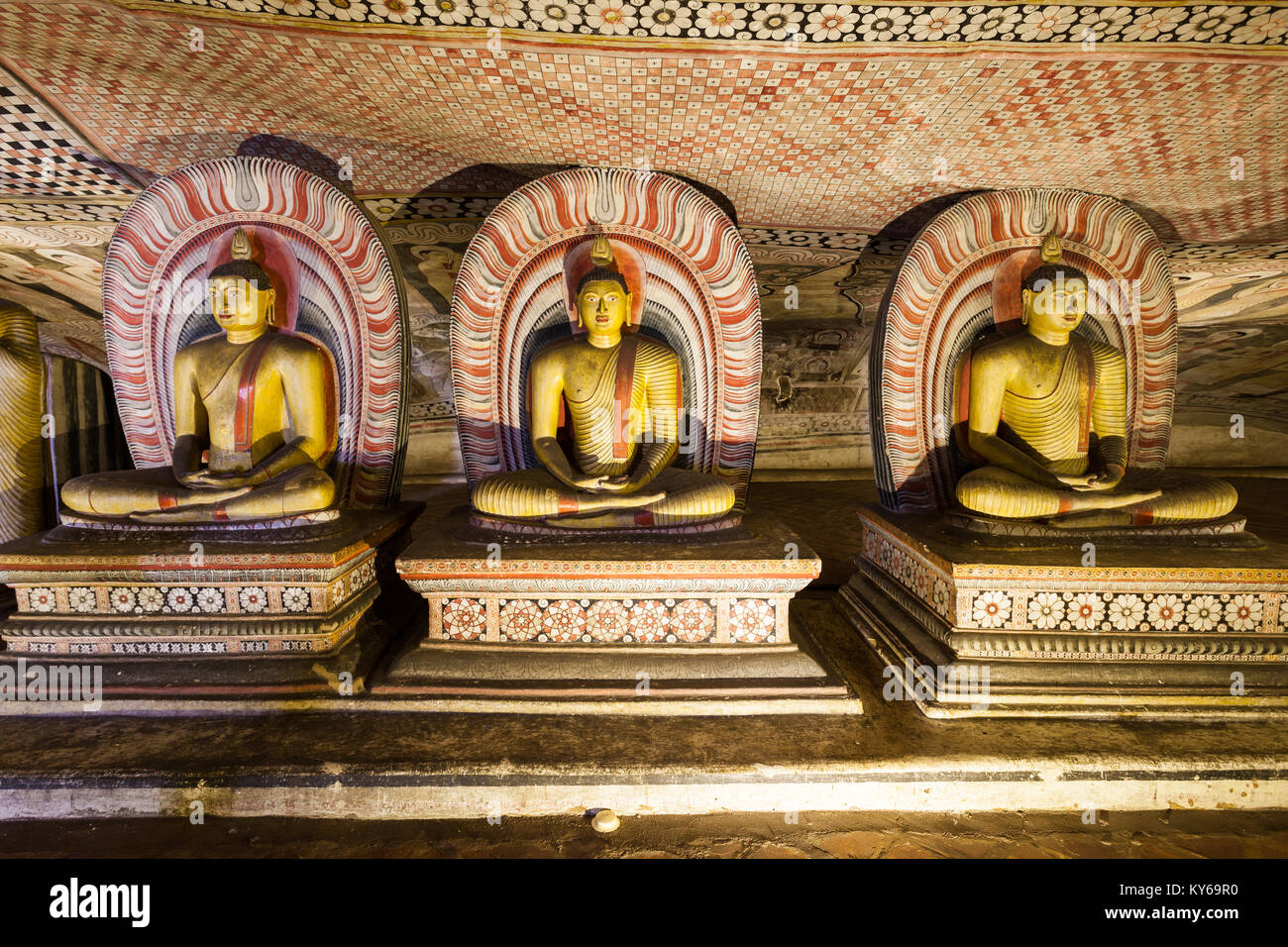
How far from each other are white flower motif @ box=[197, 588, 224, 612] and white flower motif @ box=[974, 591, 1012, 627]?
10.6 feet

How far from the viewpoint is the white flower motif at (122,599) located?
290cm

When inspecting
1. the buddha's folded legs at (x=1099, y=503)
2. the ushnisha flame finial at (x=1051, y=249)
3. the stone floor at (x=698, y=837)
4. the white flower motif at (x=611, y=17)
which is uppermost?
the white flower motif at (x=611, y=17)

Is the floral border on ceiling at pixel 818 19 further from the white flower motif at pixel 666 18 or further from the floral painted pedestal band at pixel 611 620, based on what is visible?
the floral painted pedestal band at pixel 611 620

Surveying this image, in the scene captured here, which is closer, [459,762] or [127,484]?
[459,762]

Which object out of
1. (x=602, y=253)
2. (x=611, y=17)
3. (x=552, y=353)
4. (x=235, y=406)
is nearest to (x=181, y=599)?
(x=235, y=406)

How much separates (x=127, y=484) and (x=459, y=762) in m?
2.12

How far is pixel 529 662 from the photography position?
2.83m

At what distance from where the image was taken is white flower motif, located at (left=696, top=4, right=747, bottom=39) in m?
2.79

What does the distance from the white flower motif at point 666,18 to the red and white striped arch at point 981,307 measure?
1623 millimetres

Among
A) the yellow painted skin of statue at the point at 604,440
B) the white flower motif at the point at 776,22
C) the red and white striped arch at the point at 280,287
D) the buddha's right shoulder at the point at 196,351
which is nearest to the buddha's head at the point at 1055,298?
the white flower motif at the point at 776,22
